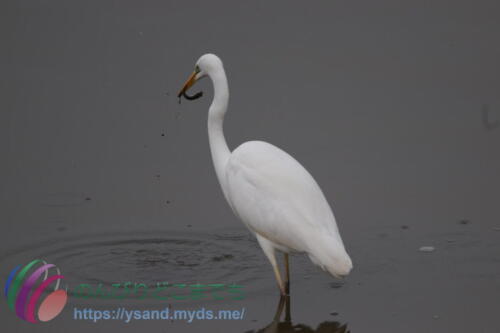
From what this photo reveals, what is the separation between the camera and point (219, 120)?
21.0 ft

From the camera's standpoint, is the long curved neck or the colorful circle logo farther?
the long curved neck

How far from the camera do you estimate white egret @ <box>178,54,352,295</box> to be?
5484mm

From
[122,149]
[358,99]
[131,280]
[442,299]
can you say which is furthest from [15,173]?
[442,299]

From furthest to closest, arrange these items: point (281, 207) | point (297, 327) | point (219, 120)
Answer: point (219, 120) < point (281, 207) < point (297, 327)

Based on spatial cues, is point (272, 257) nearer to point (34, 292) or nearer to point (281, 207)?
point (281, 207)

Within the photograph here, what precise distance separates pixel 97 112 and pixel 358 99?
2.59m

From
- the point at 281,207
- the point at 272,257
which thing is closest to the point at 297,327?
the point at 272,257

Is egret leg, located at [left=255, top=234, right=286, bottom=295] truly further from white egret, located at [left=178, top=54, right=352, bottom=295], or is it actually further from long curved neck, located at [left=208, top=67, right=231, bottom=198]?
long curved neck, located at [left=208, top=67, right=231, bottom=198]

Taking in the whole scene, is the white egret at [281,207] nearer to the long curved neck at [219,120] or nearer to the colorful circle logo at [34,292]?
the long curved neck at [219,120]

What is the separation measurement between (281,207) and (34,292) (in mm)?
1664

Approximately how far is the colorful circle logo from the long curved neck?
4.29 feet

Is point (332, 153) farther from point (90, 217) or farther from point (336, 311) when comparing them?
point (336, 311)

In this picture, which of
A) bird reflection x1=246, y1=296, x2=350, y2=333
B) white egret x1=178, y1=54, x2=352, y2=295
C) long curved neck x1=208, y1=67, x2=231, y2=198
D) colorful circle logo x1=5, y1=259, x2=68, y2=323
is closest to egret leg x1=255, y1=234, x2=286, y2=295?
white egret x1=178, y1=54, x2=352, y2=295

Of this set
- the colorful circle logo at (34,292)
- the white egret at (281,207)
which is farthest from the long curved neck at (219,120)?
the colorful circle logo at (34,292)
